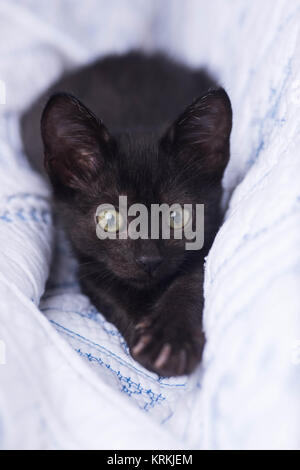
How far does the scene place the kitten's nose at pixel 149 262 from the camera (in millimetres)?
1014

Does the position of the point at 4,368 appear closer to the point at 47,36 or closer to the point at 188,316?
the point at 188,316

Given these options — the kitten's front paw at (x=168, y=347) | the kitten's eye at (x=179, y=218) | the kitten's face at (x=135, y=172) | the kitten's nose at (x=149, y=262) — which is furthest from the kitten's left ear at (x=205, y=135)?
the kitten's front paw at (x=168, y=347)

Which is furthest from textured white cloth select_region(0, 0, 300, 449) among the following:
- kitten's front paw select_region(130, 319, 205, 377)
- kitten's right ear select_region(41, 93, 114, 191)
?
kitten's right ear select_region(41, 93, 114, 191)

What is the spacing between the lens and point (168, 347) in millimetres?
838

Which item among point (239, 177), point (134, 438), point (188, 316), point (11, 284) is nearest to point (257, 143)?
point (239, 177)

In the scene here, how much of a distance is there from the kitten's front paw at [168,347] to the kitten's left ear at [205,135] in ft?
1.44

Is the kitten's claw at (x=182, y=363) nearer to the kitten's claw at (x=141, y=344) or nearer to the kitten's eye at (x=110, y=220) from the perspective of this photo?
the kitten's claw at (x=141, y=344)

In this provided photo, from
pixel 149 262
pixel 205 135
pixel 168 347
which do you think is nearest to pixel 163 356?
pixel 168 347

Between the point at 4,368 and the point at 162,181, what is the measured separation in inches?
21.0

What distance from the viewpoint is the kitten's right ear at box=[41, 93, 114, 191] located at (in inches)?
42.8

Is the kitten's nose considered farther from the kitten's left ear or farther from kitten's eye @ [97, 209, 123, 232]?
the kitten's left ear

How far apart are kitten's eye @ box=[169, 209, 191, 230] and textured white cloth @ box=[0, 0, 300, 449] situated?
0.12m

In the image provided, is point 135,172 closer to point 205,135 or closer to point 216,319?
point 205,135
